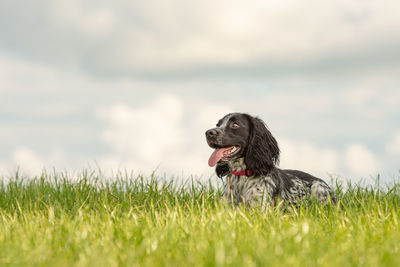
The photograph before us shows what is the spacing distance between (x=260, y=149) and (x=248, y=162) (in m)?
0.40

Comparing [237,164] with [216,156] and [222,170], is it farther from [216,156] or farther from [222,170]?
[222,170]

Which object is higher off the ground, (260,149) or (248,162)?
(260,149)

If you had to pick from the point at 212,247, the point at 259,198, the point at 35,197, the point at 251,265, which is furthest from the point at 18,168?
the point at 251,265

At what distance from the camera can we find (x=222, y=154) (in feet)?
26.5

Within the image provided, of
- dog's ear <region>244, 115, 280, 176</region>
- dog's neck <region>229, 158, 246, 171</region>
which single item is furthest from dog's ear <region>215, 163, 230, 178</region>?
dog's ear <region>244, 115, 280, 176</region>

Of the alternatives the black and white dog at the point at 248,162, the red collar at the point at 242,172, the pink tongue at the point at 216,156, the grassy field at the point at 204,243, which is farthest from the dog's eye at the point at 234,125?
the grassy field at the point at 204,243

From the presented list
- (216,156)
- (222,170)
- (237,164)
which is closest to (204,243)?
(216,156)

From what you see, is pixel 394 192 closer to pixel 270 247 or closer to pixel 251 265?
pixel 270 247

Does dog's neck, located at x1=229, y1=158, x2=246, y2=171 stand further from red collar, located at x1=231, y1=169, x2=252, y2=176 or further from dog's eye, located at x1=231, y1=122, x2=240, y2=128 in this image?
dog's eye, located at x1=231, y1=122, x2=240, y2=128

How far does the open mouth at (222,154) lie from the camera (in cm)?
797

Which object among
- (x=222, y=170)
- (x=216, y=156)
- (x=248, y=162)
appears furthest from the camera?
(x=222, y=170)

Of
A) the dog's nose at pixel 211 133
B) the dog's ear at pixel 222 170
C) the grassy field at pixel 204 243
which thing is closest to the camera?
the grassy field at pixel 204 243

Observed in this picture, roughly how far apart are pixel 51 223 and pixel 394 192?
6.26 meters

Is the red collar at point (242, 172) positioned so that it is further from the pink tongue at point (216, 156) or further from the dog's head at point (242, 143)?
the pink tongue at point (216, 156)
